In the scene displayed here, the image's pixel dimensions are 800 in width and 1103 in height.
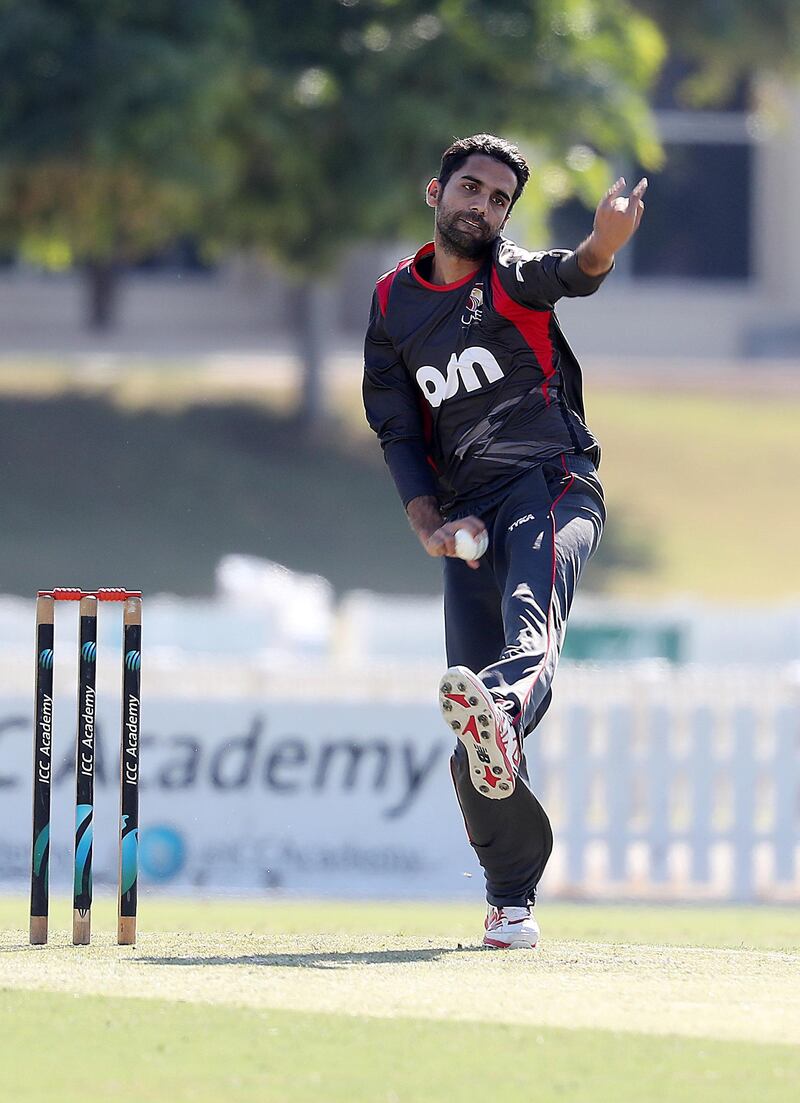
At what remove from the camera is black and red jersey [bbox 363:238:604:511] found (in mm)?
5113

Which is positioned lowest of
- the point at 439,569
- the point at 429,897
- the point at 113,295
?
the point at 429,897

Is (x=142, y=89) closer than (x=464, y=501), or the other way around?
(x=464, y=501)

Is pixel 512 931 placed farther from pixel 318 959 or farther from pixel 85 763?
pixel 85 763

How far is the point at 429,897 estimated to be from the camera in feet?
32.6

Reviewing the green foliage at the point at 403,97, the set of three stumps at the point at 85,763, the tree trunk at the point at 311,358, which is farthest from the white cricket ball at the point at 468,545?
the tree trunk at the point at 311,358

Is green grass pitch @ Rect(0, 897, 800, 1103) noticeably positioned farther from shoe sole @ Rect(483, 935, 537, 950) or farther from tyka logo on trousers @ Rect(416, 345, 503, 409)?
tyka logo on trousers @ Rect(416, 345, 503, 409)

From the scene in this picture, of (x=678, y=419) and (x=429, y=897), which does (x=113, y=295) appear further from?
(x=429, y=897)

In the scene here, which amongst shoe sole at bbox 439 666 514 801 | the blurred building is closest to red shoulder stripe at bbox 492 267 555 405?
shoe sole at bbox 439 666 514 801

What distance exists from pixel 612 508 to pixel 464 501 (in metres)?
20.0

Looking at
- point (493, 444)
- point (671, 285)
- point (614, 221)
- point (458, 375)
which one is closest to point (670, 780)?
point (493, 444)

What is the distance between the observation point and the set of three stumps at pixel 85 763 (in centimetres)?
498

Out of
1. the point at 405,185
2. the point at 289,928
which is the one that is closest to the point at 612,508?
the point at 405,185

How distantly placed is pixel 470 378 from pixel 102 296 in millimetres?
27529

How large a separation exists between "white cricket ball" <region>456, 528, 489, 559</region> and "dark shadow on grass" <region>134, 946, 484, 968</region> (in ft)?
3.42
